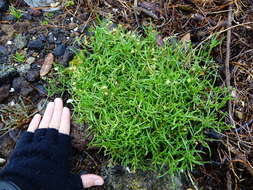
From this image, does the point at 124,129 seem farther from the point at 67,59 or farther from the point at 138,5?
the point at 138,5

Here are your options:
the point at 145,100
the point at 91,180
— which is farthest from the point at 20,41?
the point at 91,180

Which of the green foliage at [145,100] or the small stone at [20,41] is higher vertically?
the small stone at [20,41]

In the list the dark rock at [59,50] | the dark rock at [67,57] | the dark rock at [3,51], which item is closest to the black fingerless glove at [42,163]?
the dark rock at [67,57]

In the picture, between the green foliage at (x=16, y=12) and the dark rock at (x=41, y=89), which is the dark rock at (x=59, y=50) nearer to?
the dark rock at (x=41, y=89)

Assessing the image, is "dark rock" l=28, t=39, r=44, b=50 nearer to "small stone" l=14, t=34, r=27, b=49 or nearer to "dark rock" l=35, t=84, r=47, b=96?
"small stone" l=14, t=34, r=27, b=49

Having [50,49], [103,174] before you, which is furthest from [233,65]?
[50,49]

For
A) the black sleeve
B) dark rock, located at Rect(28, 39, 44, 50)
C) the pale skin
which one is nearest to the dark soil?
dark rock, located at Rect(28, 39, 44, 50)
